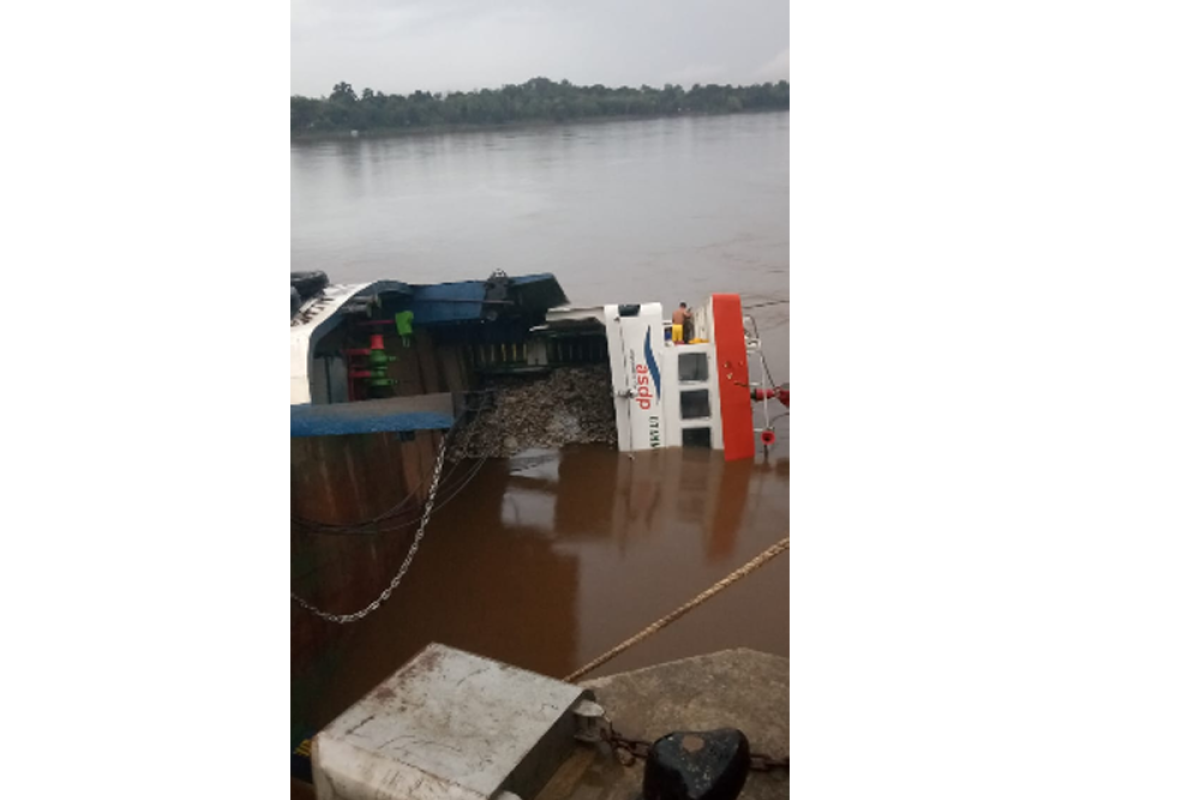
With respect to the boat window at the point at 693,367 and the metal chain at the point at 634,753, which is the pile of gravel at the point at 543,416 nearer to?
the boat window at the point at 693,367

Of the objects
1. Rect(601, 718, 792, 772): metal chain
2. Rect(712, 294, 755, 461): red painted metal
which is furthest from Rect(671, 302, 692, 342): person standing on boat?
Rect(601, 718, 792, 772): metal chain

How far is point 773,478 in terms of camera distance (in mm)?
10930

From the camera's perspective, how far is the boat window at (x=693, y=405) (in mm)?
11172

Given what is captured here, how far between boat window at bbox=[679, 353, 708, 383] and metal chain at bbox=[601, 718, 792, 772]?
816cm

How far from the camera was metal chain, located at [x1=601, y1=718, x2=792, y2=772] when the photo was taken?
292 centimetres

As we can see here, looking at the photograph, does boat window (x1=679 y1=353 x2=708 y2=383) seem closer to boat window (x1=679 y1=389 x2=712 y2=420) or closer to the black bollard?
boat window (x1=679 y1=389 x2=712 y2=420)

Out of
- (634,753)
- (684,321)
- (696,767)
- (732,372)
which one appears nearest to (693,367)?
(732,372)

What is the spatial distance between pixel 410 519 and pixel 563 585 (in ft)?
5.99

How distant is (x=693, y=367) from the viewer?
36.2 feet

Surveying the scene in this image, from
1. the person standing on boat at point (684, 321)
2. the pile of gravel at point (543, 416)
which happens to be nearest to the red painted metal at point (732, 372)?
the person standing on boat at point (684, 321)

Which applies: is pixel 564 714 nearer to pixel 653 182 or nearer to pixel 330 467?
pixel 330 467

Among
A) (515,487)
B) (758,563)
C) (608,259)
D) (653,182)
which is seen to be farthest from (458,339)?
(653,182)

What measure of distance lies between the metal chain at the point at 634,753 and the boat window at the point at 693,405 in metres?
8.25

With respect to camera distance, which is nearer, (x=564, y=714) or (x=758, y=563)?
(x=564, y=714)
